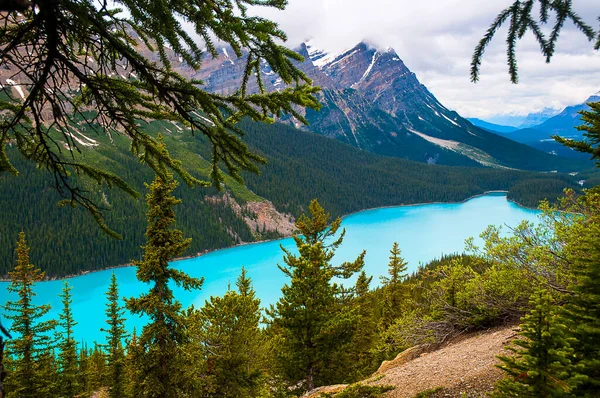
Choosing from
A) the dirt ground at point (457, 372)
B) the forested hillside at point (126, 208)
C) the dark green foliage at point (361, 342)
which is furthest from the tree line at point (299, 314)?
the forested hillside at point (126, 208)

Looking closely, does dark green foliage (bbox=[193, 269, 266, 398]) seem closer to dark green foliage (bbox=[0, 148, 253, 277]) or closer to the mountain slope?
the mountain slope

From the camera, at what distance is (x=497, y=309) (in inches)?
578

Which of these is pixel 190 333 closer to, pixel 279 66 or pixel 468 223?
pixel 279 66

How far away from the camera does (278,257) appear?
10488 centimetres

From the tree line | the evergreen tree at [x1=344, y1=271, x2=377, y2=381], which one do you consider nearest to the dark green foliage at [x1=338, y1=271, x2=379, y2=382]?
the evergreen tree at [x1=344, y1=271, x2=377, y2=381]

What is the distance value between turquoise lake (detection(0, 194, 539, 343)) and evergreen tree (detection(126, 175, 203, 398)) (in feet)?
74.6

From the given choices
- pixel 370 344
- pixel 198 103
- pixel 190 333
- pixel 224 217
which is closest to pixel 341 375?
pixel 190 333

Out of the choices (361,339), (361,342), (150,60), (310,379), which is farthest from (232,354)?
(150,60)

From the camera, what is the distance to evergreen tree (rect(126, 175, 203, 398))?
47.4ft

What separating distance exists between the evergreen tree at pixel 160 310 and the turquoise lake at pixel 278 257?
22.8 m

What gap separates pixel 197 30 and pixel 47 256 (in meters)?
106

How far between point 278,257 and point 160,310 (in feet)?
298

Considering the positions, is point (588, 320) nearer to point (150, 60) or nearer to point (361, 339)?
point (150, 60)

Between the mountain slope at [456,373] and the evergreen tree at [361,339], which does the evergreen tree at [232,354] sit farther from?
the mountain slope at [456,373]
